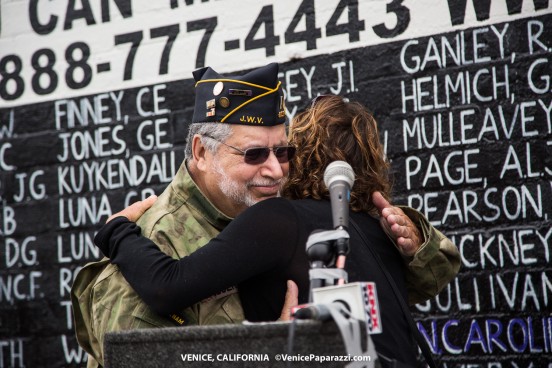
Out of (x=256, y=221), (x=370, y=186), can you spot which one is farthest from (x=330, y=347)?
(x=370, y=186)

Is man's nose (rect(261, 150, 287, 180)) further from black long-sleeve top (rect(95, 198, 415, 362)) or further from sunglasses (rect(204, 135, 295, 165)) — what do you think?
black long-sleeve top (rect(95, 198, 415, 362))

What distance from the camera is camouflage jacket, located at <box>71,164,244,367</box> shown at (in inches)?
106

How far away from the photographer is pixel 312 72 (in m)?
4.61

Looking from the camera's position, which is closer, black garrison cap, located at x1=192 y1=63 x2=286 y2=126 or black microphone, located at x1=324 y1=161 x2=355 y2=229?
black microphone, located at x1=324 y1=161 x2=355 y2=229

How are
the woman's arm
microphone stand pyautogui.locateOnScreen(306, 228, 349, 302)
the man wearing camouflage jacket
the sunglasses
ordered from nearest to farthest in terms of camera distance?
1. microphone stand pyautogui.locateOnScreen(306, 228, 349, 302)
2. the woman's arm
3. the man wearing camouflage jacket
4. the sunglasses

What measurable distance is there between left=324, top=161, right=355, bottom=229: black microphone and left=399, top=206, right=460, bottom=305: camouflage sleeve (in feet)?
2.29

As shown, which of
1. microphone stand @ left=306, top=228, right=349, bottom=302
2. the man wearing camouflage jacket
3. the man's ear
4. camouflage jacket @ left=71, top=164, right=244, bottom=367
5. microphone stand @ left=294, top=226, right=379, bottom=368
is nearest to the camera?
microphone stand @ left=294, top=226, right=379, bottom=368

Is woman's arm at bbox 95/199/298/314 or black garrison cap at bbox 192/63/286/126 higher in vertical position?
black garrison cap at bbox 192/63/286/126

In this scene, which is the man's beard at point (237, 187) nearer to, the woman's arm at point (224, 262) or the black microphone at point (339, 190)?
the woman's arm at point (224, 262)

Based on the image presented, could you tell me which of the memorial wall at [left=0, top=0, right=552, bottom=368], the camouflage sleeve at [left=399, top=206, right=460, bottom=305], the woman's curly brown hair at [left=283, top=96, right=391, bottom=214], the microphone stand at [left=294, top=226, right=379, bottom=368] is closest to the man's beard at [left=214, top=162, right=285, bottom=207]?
the woman's curly brown hair at [left=283, top=96, right=391, bottom=214]

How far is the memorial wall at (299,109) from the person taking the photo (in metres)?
4.11

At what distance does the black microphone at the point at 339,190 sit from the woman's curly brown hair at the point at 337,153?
54 centimetres

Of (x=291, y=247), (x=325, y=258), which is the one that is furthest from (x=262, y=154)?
(x=325, y=258)

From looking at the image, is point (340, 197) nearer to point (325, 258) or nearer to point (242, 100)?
point (325, 258)
